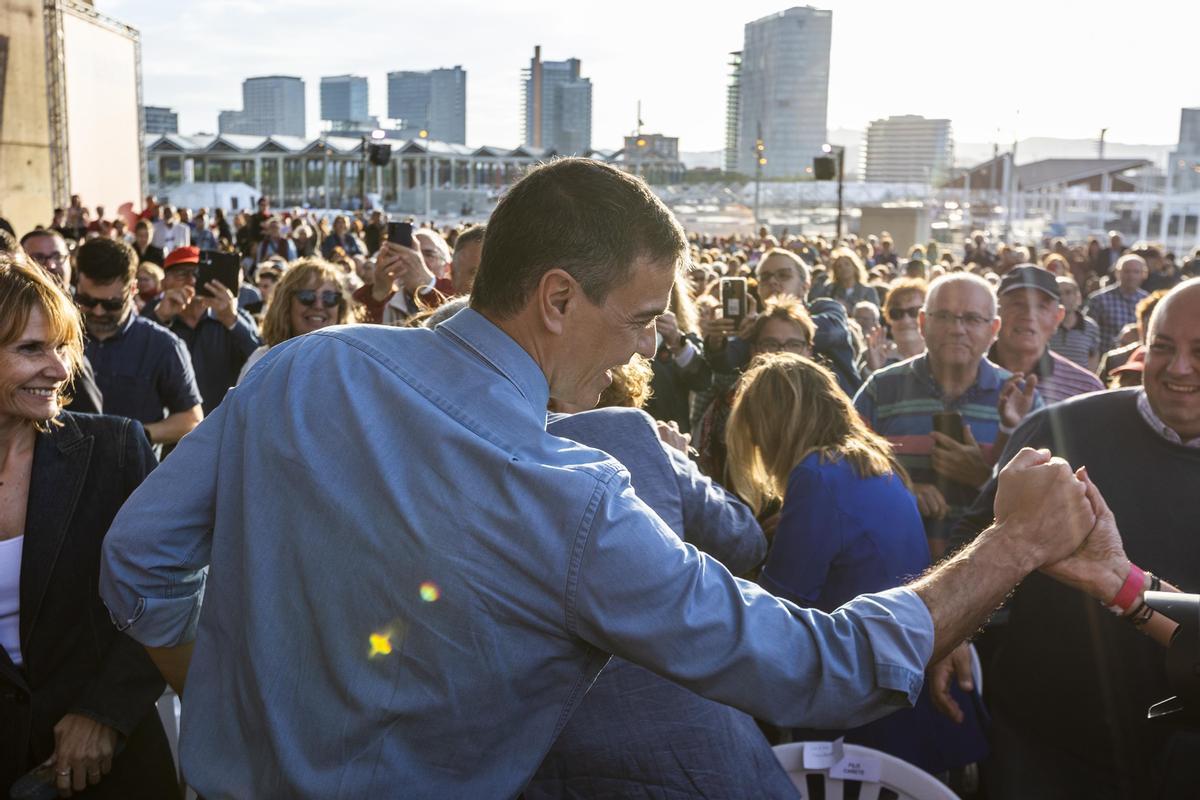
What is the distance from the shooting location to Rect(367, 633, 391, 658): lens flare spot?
1494mm

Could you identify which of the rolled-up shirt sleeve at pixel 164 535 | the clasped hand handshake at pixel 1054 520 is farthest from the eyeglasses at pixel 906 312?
the rolled-up shirt sleeve at pixel 164 535

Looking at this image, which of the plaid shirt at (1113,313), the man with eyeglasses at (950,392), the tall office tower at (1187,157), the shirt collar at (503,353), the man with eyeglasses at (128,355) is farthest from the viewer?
the tall office tower at (1187,157)

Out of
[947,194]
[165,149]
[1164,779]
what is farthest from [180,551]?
[947,194]

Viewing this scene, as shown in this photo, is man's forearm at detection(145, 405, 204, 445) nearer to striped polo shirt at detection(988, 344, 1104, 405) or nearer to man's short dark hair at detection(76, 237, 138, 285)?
man's short dark hair at detection(76, 237, 138, 285)

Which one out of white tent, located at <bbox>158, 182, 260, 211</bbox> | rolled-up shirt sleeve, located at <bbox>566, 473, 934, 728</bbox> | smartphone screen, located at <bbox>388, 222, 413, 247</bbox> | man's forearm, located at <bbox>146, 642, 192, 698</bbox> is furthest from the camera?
white tent, located at <bbox>158, 182, 260, 211</bbox>

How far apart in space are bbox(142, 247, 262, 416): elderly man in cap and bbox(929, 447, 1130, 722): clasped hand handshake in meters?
4.99

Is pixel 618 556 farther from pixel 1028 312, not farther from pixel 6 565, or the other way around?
pixel 1028 312

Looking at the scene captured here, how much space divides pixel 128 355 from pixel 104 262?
0.49 meters

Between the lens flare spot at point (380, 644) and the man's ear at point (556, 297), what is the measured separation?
0.52 m

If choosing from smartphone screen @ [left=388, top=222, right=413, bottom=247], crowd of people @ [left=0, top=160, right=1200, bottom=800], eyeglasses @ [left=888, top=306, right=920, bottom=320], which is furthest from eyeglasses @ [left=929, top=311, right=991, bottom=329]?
smartphone screen @ [left=388, top=222, right=413, bottom=247]

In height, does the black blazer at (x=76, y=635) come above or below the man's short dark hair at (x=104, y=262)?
below

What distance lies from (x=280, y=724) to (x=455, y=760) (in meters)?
0.28

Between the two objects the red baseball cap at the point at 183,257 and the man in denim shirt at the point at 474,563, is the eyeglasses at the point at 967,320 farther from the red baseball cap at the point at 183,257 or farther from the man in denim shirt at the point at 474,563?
the red baseball cap at the point at 183,257

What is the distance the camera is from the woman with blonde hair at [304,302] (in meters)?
5.02
